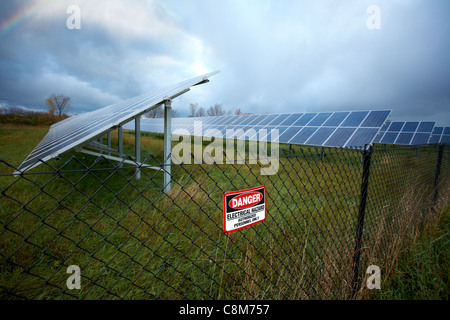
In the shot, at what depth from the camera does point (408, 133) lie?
52.4 feet

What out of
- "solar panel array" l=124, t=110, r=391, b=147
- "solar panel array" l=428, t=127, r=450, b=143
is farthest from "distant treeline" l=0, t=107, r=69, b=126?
"solar panel array" l=428, t=127, r=450, b=143

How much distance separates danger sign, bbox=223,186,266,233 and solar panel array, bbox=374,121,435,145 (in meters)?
17.1

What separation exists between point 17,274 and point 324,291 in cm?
297

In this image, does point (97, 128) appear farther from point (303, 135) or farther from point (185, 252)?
point (303, 135)

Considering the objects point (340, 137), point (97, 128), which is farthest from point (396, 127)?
point (97, 128)

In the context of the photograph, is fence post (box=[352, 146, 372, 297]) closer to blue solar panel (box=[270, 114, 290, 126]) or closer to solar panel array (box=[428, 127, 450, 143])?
blue solar panel (box=[270, 114, 290, 126])

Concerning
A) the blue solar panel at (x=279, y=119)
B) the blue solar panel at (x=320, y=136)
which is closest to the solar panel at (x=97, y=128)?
the blue solar panel at (x=320, y=136)

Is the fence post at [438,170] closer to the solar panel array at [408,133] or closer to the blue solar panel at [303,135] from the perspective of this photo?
the blue solar panel at [303,135]

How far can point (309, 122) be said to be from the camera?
40.0ft

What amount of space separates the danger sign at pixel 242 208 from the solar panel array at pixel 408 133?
1705 cm

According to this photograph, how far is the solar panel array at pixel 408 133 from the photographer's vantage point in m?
14.8

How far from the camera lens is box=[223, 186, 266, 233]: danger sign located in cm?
138
